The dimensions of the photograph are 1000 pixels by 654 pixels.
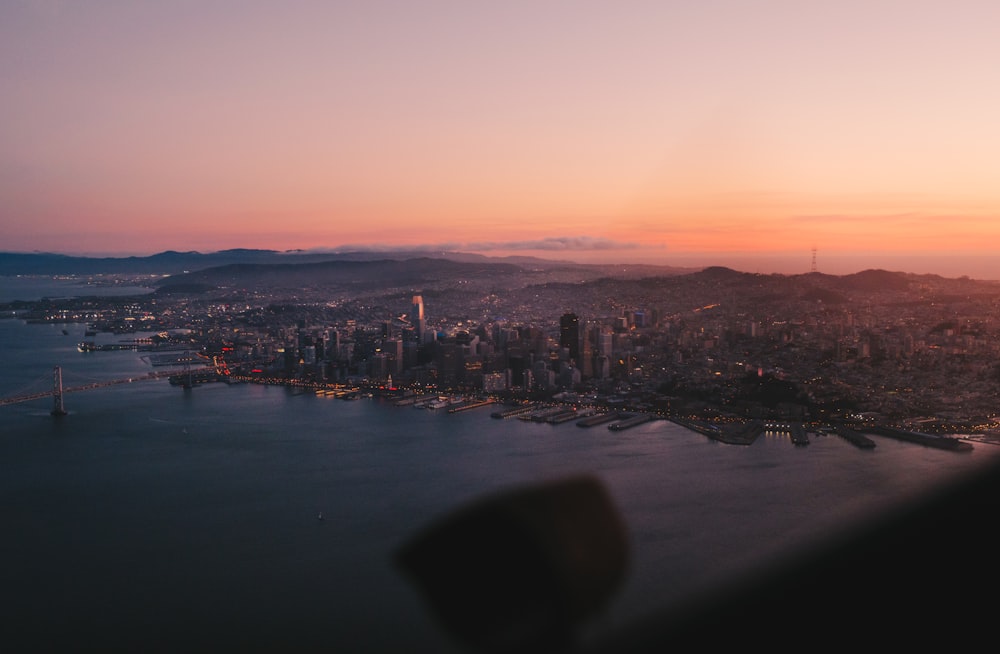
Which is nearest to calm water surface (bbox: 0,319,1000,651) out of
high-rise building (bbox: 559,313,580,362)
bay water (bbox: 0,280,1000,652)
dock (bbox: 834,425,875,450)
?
bay water (bbox: 0,280,1000,652)

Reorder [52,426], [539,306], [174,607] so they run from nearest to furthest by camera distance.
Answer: [174,607] → [52,426] → [539,306]

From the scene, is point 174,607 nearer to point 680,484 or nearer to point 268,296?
point 680,484

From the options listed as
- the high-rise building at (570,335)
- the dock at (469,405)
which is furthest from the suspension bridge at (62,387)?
the high-rise building at (570,335)

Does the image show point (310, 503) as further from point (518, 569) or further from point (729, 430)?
point (518, 569)

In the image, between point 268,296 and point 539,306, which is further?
point 268,296

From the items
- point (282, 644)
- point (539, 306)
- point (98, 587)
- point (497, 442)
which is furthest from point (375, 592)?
point (539, 306)

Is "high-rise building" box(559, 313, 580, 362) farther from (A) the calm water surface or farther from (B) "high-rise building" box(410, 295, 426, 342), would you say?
(A) the calm water surface
